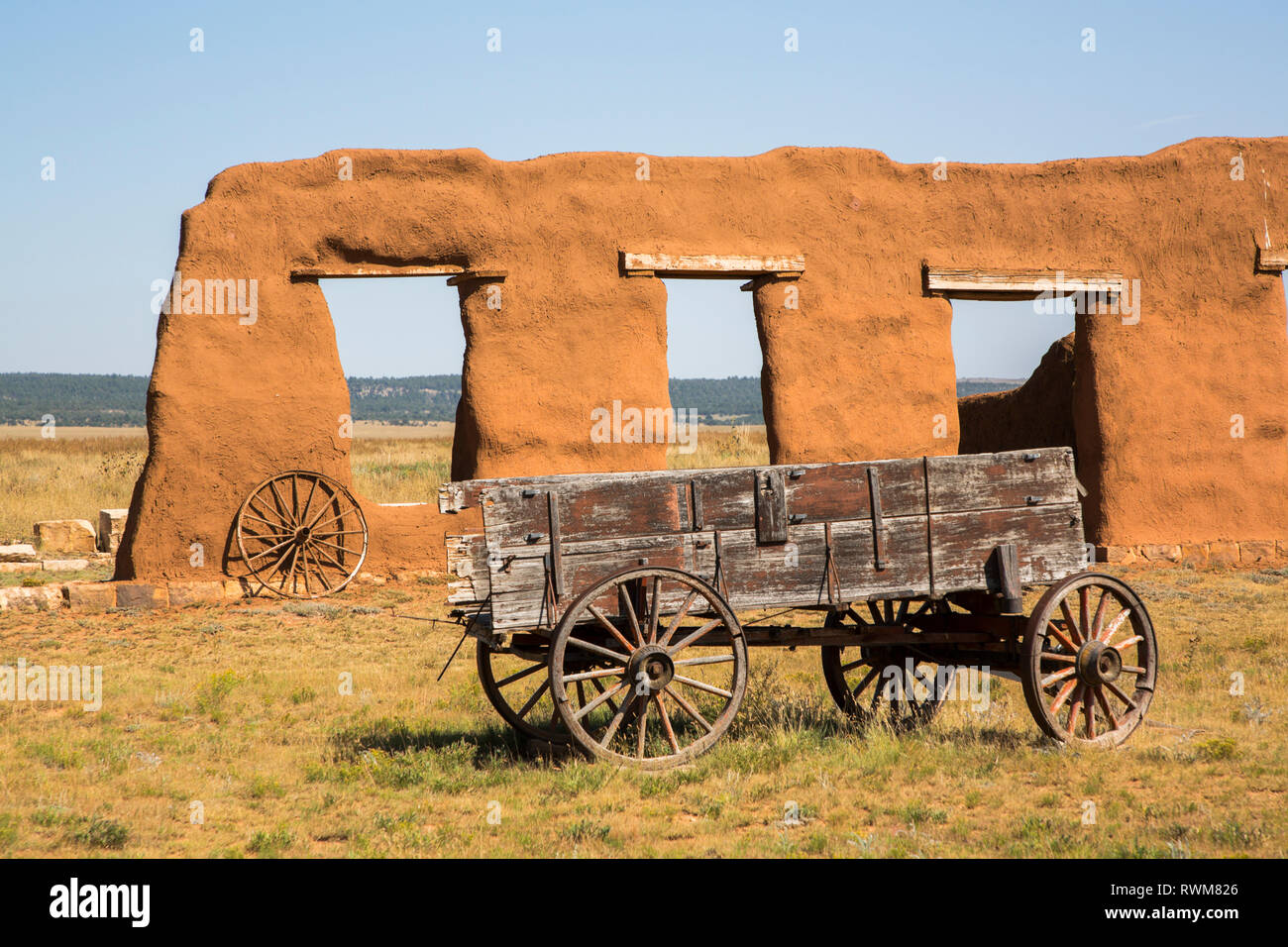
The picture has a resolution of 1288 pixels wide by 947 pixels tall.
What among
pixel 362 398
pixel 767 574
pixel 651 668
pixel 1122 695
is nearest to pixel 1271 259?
pixel 1122 695

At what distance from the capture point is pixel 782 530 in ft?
18.0

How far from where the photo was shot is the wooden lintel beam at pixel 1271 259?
12672 mm

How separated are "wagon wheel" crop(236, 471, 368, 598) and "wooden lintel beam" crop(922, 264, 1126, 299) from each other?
6507 millimetres

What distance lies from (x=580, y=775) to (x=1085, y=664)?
8.44 ft

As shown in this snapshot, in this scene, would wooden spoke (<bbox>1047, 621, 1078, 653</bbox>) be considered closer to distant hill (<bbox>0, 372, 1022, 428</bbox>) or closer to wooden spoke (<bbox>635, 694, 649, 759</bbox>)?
wooden spoke (<bbox>635, 694, 649, 759</bbox>)

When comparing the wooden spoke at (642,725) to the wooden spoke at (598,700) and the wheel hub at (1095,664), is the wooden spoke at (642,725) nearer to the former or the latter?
the wooden spoke at (598,700)

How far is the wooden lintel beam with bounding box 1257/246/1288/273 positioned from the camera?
12.7 metres

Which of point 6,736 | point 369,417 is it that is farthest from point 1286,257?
point 369,417

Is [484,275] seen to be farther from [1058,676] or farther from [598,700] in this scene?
[1058,676]

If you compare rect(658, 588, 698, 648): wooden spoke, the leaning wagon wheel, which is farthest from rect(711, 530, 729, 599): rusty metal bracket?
the leaning wagon wheel

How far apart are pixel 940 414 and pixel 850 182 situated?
8.64 ft

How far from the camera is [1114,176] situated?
1252 centimetres

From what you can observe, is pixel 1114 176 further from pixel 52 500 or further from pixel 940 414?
pixel 52 500

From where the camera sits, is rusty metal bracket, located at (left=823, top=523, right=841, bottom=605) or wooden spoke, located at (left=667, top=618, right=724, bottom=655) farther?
rusty metal bracket, located at (left=823, top=523, right=841, bottom=605)
